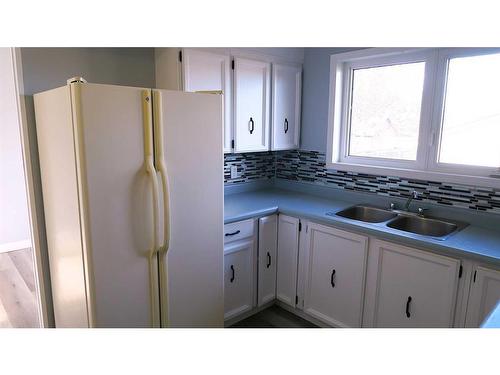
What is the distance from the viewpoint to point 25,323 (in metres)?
2.43

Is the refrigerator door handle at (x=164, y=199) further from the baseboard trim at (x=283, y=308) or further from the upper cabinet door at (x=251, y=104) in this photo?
the upper cabinet door at (x=251, y=104)

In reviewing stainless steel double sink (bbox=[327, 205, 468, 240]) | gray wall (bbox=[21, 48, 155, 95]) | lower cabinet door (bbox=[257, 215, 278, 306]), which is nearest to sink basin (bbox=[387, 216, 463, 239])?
stainless steel double sink (bbox=[327, 205, 468, 240])

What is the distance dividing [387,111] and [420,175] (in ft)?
1.86

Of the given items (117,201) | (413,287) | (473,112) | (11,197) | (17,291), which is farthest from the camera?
(11,197)

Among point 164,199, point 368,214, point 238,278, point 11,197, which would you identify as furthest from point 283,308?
point 11,197

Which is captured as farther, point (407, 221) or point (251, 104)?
point (251, 104)

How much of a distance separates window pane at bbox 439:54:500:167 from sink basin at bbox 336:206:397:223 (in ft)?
1.73

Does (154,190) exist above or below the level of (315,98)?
below

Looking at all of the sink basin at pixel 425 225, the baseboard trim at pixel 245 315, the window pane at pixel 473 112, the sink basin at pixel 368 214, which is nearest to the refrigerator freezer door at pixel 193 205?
the baseboard trim at pixel 245 315

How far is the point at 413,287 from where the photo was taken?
192cm

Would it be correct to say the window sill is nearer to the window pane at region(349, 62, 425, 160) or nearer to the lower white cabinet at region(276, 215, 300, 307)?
the window pane at region(349, 62, 425, 160)

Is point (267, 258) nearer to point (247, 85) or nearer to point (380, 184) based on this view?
point (380, 184)

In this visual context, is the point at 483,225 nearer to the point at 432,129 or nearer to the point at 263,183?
the point at 432,129

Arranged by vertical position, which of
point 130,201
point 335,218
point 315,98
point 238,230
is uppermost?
point 315,98
